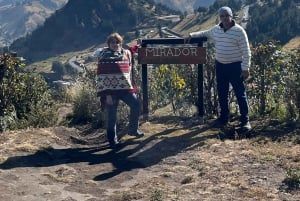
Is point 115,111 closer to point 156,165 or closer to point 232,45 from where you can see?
point 156,165

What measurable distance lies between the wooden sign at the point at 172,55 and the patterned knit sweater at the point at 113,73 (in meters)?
1.63

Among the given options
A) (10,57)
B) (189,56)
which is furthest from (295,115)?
(10,57)

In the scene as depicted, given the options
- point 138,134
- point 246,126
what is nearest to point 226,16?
point 246,126

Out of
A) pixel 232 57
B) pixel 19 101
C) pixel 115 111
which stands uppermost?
pixel 232 57

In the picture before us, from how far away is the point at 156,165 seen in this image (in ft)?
22.7

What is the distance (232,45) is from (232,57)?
7.8 inches

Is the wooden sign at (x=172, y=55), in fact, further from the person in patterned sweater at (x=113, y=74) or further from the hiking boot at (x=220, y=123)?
the person in patterned sweater at (x=113, y=74)

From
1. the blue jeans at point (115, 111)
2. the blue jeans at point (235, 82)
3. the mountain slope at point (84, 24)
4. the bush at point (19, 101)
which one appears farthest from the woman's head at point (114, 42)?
the mountain slope at point (84, 24)

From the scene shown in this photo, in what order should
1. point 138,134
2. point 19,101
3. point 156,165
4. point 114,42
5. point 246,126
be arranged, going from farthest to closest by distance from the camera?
point 19,101
point 138,134
point 246,126
point 114,42
point 156,165

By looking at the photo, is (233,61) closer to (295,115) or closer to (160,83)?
(295,115)

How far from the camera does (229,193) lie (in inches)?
217

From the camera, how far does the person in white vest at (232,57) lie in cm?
774

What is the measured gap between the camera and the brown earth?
5.66 m

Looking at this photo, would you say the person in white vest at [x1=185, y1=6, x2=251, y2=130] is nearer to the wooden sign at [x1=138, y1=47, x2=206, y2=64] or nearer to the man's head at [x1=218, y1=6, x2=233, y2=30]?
the man's head at [x1=218, y1=6, x2=233, y2=30]
